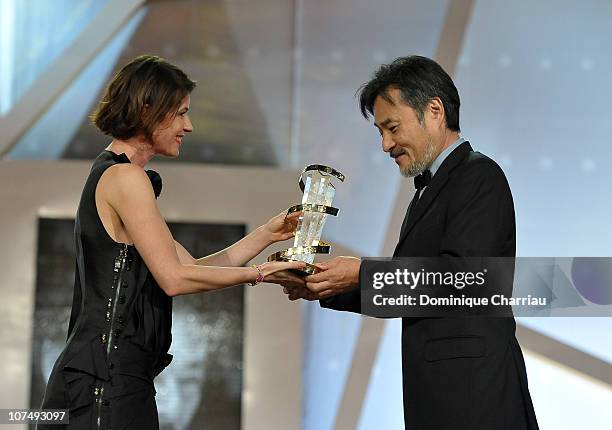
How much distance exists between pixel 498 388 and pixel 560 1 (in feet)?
10.3

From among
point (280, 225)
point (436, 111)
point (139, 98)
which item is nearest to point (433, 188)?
point (436, 111)

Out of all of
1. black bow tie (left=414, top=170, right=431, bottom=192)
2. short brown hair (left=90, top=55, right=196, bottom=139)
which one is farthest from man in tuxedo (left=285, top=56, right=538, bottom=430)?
short brown hair (left=90, top=55, right=196, bottom=139)

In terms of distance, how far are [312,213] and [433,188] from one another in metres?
0.46

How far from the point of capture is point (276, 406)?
485 cm

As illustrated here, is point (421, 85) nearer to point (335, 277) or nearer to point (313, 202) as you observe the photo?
point (313, 202)

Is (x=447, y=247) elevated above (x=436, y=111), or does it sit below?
below

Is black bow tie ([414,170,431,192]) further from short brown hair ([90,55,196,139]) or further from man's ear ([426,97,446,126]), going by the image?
short brown hair ([90,55,196,139])

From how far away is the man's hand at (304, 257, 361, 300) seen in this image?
2.81 metres

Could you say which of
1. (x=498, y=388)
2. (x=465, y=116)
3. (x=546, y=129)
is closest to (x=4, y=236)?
(x=465, y=116)

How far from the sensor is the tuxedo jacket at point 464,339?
2.45 meters

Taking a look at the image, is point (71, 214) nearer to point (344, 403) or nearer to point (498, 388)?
point (344, 403)

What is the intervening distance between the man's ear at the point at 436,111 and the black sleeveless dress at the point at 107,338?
89 centimetres

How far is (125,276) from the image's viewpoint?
7.96 feet

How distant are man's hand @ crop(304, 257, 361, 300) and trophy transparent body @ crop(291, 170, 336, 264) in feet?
0.39
